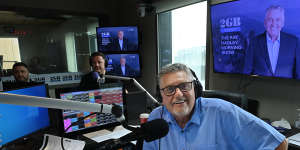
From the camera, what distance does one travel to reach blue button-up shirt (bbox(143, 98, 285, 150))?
35.6 inches

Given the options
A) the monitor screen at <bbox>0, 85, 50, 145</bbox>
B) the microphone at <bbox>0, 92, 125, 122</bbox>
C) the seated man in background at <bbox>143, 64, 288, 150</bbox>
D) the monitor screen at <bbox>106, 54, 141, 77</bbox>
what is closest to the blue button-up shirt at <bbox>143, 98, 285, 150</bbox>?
the seated man in background at <bbox>143, 64, 288, 150</bbox>

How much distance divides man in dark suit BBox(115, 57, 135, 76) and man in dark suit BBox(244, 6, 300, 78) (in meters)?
2.12

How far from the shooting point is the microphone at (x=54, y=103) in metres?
0.37

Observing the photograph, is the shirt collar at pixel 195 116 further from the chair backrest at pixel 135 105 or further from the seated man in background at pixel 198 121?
the chair backrest at pixel 135 105

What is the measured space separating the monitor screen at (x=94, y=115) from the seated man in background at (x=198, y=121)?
0.45 m

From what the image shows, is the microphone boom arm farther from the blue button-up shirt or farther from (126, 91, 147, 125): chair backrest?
(126, 91, 147, 125): chair backrest

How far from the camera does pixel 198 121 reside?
42.0 inches

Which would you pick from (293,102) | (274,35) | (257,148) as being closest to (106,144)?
(257,148)

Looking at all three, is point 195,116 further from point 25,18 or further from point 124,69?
point 25,18

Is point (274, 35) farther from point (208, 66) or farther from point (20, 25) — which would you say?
point (20, 25)

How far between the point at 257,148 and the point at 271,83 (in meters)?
1.19

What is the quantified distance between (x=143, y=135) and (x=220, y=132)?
66 cm

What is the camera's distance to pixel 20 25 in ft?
11.5

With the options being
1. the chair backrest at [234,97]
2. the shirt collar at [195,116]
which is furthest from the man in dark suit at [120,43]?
the shirt collar at [195,116]
